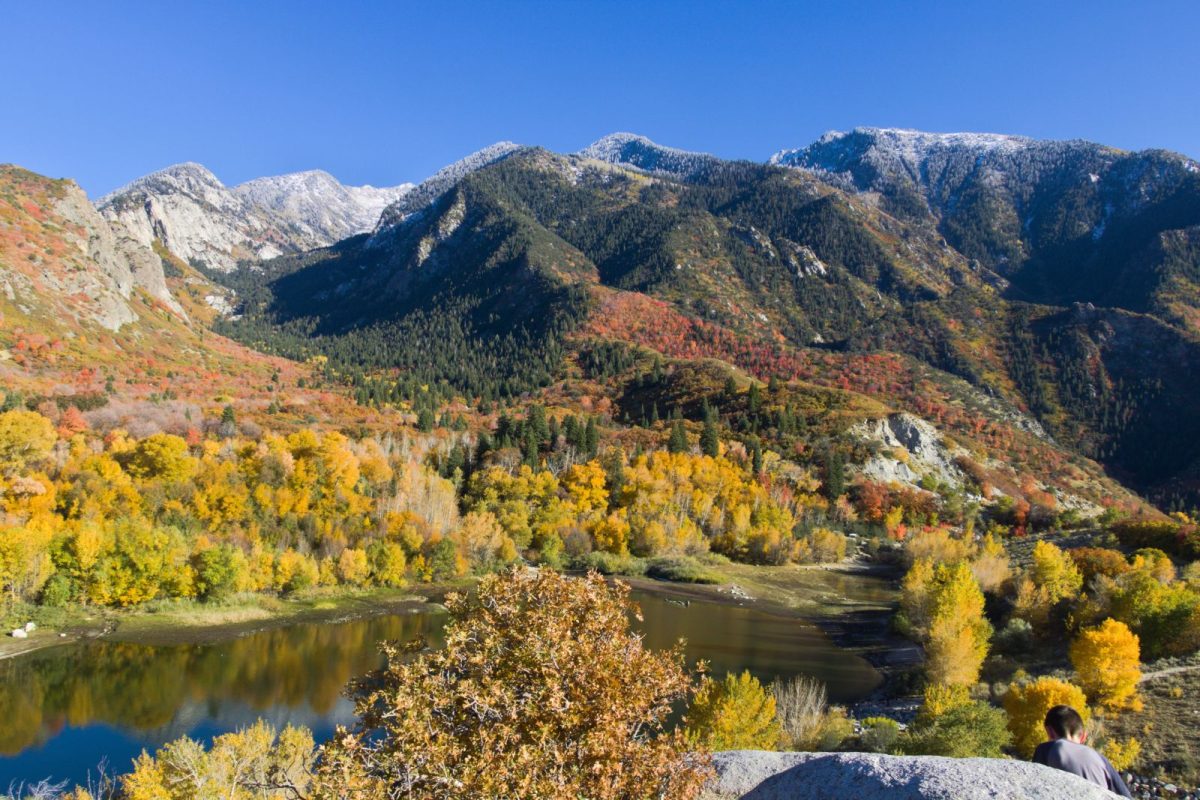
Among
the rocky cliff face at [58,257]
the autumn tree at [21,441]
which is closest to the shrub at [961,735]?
the autumn tree at [21,441]

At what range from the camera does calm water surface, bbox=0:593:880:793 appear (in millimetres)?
34281

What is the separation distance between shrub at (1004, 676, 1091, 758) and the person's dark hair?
2442 centimetres

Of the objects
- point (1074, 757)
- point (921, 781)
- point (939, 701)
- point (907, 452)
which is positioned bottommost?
point (939, 701)

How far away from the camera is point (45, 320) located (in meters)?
133

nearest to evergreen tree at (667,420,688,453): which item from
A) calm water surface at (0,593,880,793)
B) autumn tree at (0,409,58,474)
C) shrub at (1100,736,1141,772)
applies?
calm water surface at (0,593,880,793)

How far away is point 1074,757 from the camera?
8406mm

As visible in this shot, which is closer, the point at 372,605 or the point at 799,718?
the point at 799,718

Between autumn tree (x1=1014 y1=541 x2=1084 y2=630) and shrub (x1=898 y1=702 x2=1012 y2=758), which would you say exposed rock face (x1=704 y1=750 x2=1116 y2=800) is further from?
autumn tree (x1=1014 y1=541 x2=1084 y2=630)

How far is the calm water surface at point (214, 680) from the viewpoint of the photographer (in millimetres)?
34281

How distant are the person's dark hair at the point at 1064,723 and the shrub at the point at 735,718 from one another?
748 inches

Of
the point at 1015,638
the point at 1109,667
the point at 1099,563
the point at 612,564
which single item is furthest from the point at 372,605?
the point at 1099,563

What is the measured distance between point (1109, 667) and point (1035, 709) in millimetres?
7858

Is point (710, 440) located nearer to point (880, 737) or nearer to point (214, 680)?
point (214, 680)

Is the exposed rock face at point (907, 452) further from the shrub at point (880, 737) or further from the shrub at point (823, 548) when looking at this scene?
the shrub at point (880, 737)
